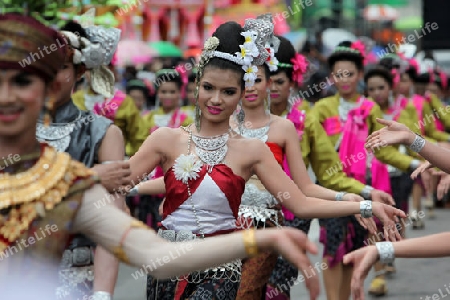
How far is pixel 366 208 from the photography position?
206 inches

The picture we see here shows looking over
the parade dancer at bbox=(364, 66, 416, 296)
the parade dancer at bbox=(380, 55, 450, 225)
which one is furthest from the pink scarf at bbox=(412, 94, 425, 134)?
the parade dancer at bbox=(364, 66, 416, 296)

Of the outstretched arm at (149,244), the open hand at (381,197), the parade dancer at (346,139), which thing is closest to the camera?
the outstretched arm at (149,244)

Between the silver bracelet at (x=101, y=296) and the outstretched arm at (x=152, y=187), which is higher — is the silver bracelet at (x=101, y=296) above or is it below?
below

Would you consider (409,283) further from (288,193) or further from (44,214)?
(44,214)

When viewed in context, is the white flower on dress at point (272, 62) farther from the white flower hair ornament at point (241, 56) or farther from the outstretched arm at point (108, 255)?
the outstretched arm at point (108, 255)

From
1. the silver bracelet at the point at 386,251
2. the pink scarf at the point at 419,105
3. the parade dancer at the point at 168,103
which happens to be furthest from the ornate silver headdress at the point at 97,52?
the pink scarf at the point at 419,105

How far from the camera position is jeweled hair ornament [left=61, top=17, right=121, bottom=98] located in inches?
204

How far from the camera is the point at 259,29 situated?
5820 mm

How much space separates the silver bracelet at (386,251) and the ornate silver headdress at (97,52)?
1.88 meters

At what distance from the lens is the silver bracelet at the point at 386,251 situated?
3889mm

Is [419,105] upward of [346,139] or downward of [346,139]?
upward

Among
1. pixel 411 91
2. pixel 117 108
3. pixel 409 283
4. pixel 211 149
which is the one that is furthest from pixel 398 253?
pixel 411 91

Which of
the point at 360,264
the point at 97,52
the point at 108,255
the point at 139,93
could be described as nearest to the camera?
the point at 360,264

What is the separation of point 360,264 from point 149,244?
0.97m
